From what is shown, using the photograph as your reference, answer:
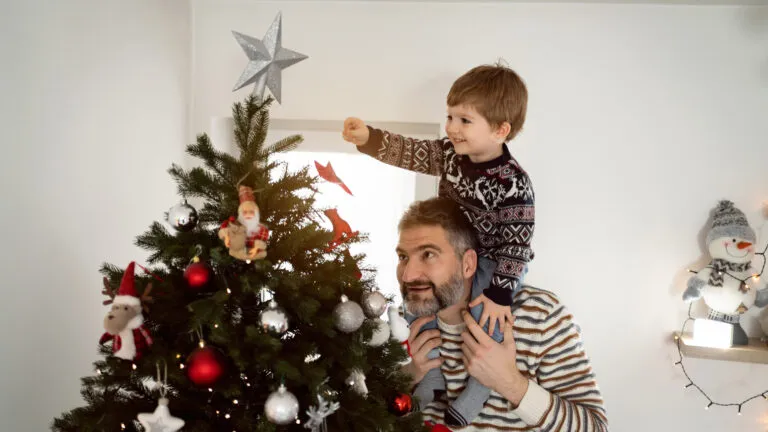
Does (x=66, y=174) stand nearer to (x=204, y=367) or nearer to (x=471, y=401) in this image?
(x=204, y=367)

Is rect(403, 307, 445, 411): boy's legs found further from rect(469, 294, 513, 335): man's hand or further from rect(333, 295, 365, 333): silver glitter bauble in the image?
rect(333, 295, 365, 333): silver glitter bauble

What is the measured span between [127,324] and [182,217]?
0.19 m

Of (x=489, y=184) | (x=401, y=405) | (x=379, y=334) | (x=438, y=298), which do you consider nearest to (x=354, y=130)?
(x=489, y=184)

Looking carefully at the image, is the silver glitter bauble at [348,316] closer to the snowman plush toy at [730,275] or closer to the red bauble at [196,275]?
the red bauble at [196,275]

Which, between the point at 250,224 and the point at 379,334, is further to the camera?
the point at 379,334

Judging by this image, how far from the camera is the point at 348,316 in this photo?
0.92m

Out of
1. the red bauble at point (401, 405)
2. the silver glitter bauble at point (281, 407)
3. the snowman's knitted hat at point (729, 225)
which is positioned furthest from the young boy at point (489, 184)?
the snowman's knitted hat at point (729, 225)

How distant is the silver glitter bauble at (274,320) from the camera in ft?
2.81

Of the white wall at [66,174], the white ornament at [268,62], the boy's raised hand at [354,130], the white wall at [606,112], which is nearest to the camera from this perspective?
the white wall at [66,174]

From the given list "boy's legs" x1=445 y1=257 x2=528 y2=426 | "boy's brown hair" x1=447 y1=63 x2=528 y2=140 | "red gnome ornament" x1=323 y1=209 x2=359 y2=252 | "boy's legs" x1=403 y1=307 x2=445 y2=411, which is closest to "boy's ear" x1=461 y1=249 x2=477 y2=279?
"boy's legs" x1=445 y1=257 x2=528 y2=426

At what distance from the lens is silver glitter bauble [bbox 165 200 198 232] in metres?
0.91

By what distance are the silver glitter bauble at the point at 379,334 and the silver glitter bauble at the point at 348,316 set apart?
75 mm

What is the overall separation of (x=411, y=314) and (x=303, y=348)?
63cm

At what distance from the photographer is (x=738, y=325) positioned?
1.92 meters
